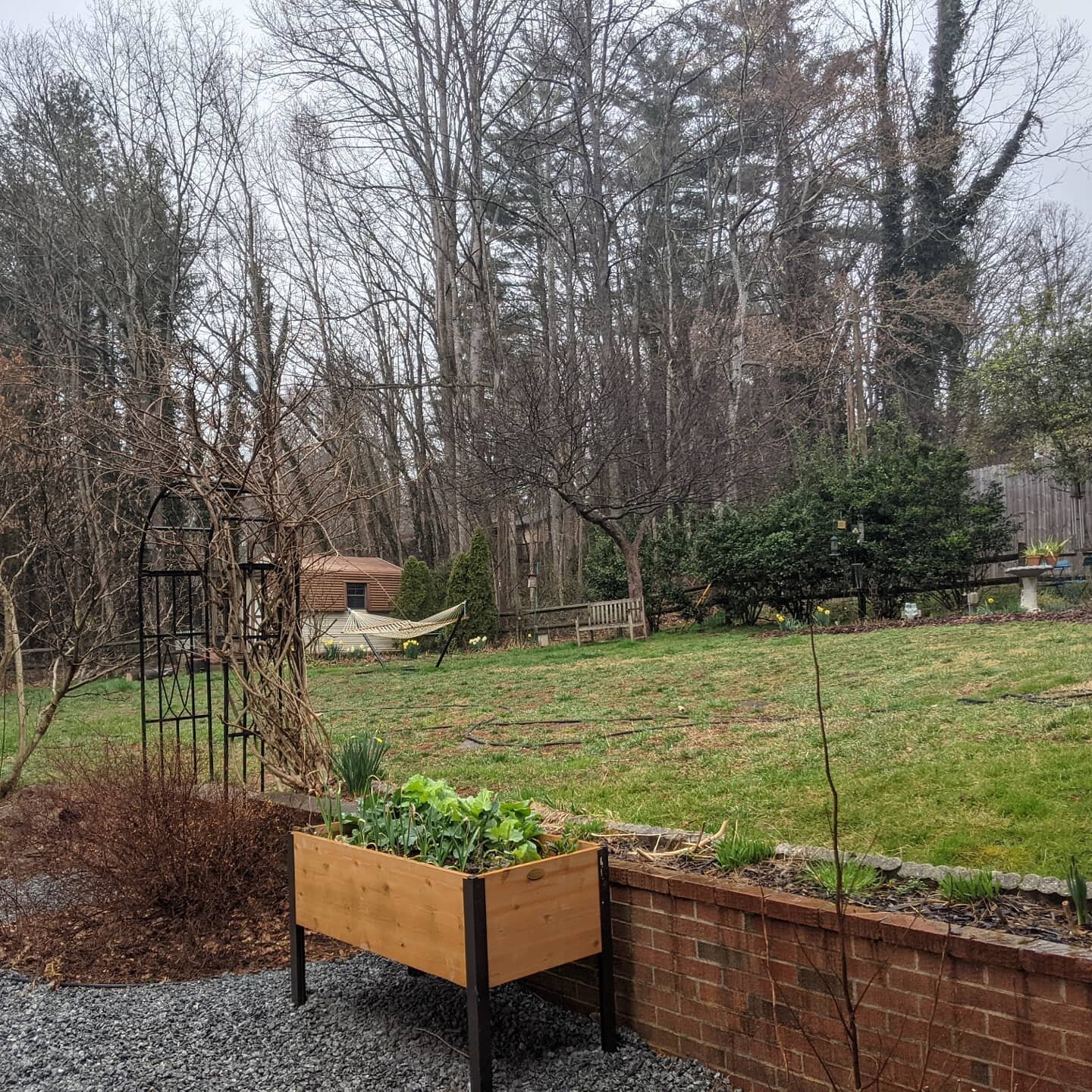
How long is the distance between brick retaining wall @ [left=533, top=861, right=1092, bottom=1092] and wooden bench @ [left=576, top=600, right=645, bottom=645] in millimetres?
11802

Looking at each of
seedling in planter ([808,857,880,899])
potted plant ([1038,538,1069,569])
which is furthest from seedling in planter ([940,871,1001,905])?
potted plant ([1038,538,1069,569])

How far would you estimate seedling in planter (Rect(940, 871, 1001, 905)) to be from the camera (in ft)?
7.96

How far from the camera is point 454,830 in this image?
2928 mm

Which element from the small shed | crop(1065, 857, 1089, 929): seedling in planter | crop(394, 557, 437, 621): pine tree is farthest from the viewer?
the small shed

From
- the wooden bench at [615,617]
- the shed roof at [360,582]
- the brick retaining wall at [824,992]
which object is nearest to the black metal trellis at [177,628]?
the brick retaining wall at [824,992]

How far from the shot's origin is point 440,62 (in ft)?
61.5

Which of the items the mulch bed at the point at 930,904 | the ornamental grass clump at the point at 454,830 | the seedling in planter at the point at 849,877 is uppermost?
the ornamental grass clump at the point at 454,830

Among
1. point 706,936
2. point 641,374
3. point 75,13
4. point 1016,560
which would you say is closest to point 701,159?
point 641,374

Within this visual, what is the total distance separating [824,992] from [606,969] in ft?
2.27

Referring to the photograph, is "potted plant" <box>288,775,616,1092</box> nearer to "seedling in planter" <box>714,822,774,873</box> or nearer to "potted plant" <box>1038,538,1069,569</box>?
"seedling in planter" <box>714,822,774,873</box>

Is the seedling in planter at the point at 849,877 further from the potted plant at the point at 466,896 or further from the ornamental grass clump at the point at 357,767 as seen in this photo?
the ornamental grass clump at the point at 357,767

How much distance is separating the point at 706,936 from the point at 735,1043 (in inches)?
10.5

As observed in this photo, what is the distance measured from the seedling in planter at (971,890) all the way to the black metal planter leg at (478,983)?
114 centimetres

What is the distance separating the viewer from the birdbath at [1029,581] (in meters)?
11.5
